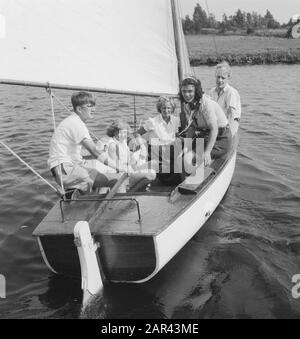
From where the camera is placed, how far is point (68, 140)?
500cm

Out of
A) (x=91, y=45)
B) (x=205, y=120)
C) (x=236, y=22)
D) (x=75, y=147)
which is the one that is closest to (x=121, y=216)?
(x=75, y=147)

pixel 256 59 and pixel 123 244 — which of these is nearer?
pixel 123 244

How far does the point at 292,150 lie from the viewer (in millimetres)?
10695

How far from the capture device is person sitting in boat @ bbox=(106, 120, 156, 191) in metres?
5.78

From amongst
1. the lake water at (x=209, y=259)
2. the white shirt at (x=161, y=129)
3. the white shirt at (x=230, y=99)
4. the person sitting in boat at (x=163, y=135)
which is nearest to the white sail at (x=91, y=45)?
the person sitting in boat at (x=163, y=135)

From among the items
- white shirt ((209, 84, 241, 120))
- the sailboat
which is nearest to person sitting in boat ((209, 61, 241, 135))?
white shirt ((209, 84, 241, 120))

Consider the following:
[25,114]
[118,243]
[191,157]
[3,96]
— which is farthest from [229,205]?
[3,96]

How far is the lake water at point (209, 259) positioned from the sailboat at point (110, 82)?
32 cm

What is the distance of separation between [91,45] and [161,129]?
73.3 inches

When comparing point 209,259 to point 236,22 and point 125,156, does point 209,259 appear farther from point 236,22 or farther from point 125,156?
point 236,22

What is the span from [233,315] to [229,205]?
2.96m

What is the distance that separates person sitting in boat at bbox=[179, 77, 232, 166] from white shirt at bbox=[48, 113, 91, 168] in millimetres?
1682

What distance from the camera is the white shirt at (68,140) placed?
4871 mm

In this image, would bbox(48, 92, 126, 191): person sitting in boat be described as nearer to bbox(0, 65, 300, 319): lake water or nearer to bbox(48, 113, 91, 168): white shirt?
bbox(48, 113, 91, 168): white shirt
